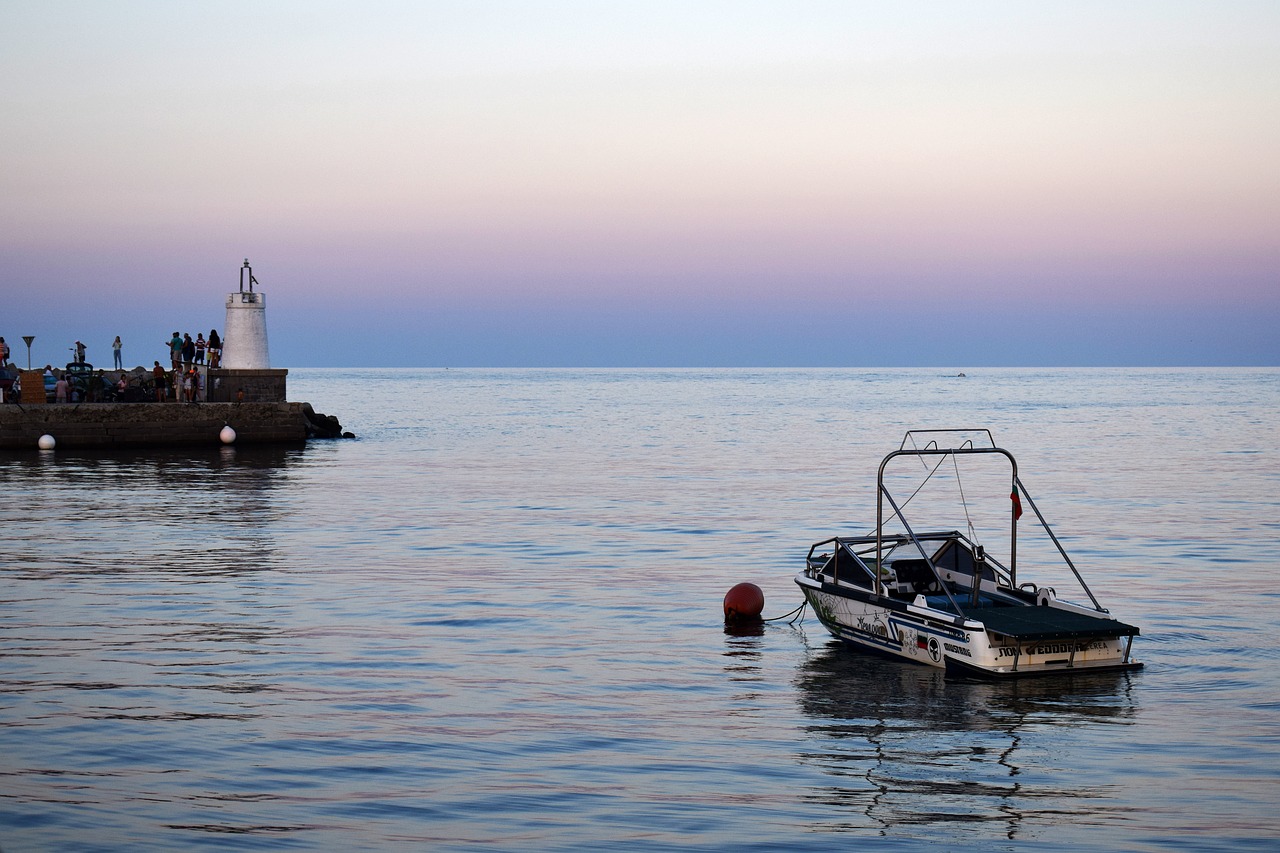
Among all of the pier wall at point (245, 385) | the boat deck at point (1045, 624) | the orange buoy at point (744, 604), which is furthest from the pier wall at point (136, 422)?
the boat deck at point (1045, 624)

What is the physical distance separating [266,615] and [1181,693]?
43.8 feet

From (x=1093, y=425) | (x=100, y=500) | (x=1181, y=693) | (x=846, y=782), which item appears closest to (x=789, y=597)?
(x=1181, y=693)

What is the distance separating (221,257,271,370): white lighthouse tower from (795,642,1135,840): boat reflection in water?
43.3 meters

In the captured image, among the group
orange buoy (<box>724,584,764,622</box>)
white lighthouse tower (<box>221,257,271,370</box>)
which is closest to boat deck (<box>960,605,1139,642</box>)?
orange buoy (<box>724,584,764,622</box>)

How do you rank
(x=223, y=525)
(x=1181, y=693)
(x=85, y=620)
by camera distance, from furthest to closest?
(x=223, y=525), (x=85, y=620), (x=1181, y=693)

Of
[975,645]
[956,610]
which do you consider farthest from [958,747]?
[956,610]

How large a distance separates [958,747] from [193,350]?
175 ft

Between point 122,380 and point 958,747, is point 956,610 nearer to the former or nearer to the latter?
point 958,747

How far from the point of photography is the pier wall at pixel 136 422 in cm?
5450

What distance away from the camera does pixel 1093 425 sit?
284ft

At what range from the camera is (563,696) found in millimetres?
15602

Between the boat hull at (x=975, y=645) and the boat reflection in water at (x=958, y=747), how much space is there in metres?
0.23

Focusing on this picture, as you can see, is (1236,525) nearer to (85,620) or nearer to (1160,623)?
(1160,623)

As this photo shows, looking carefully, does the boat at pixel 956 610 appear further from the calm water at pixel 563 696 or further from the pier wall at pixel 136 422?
the pier wall at pixel 136 422
